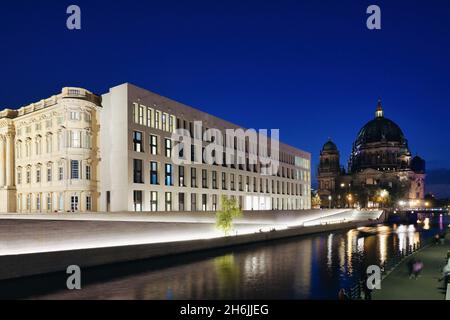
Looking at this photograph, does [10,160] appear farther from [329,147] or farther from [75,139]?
[329,147]

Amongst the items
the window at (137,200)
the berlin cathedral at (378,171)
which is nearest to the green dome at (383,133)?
the berlin cathedral at (378,171)

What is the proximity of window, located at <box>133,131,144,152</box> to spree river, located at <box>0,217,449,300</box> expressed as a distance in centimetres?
1734

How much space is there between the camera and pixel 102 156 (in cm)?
5300

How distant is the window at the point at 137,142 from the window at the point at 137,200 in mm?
5488

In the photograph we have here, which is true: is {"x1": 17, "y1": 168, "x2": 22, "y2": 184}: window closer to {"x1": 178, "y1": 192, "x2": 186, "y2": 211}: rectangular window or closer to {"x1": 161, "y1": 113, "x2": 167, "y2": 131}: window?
{"x1": 161, "y1": 113, "x2": 167, "y2": 131}: window

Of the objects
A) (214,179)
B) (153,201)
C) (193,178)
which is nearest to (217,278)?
(153,201)

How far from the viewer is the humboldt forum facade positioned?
A: 5109 centimetres

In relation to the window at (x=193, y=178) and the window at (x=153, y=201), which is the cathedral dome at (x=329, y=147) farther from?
the window at (x=153, y=201)

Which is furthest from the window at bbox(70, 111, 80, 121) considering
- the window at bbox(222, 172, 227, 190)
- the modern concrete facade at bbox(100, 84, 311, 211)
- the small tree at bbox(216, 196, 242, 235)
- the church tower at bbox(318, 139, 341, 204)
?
the church tower at bbox(318, 139, 341, 204)

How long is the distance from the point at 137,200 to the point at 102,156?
722 cm
